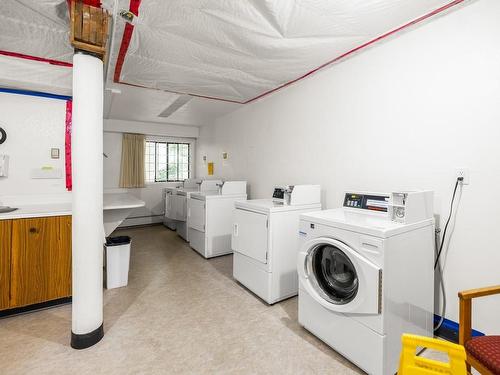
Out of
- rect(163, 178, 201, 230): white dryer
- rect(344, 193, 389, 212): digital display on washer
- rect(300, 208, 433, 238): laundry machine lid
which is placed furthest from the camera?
rect(163, 178, 201, 230): white dryer

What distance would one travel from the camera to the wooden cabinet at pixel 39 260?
7.15ft

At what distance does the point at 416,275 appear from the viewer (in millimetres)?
1696

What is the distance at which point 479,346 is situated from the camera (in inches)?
47.9

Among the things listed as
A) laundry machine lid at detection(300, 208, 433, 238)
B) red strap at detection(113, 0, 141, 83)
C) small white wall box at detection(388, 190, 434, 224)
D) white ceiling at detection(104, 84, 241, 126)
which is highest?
white ceiling at detection(104, 84, 241, 126)

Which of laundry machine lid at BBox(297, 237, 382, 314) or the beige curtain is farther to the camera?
the beige curtain

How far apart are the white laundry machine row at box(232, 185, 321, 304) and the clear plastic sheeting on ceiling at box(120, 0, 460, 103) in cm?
137

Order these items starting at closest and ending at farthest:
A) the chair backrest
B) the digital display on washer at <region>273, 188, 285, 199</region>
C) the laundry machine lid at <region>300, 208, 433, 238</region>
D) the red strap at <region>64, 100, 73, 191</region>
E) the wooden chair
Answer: the chair backrest, the wooden chair, the laundry machine lid at <region>300, 208, 433, 238</region>, the digital display on washer at <region>273, 188, 285, 199</region>, the red strap at <region>64, 100, 73, 191</region>

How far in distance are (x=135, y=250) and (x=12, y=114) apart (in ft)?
7.92

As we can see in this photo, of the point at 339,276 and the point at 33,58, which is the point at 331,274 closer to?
the point at 339,276

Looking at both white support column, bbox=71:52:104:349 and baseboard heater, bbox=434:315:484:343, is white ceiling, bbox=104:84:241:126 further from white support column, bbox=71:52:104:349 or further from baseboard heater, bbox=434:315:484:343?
baseboard heater, bbox=434:315:484:343

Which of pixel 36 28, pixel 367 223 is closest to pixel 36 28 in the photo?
pixel 36 28

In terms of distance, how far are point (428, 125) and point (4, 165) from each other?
4085mm

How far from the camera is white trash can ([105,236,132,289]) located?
9.12 ft

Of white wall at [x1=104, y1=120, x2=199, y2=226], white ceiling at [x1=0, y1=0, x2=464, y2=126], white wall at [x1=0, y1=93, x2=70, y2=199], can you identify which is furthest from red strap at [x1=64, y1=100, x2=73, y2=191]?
white wall at [x1=104, y1=120, x2=199, y2=226]
